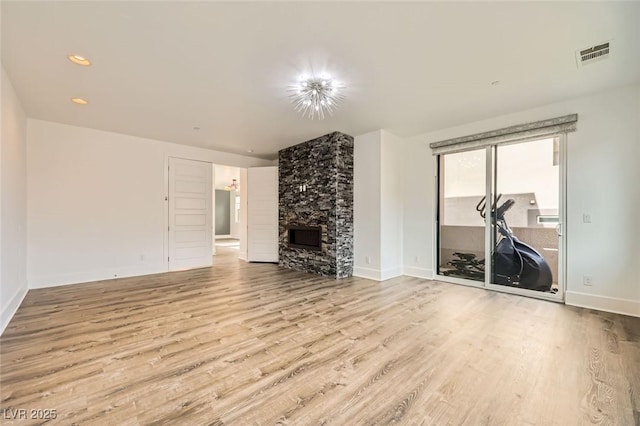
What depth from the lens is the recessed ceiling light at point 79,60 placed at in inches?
100

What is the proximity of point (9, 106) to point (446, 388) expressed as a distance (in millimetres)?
5144

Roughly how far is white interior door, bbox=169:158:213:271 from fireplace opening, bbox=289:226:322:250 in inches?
77.6

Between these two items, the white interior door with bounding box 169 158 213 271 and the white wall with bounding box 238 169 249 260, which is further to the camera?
the white wall with bounding box 238 169 249 260

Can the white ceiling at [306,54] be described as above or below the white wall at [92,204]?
above

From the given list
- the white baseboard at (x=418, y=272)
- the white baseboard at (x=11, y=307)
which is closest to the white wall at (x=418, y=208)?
the white baseboard at (x=418, y=272)

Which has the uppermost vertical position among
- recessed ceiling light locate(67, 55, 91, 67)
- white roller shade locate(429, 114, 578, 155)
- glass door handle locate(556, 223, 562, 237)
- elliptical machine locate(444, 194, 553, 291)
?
recessed ceiling light locate(67, 55, 91, 67)

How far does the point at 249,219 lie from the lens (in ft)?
22.4

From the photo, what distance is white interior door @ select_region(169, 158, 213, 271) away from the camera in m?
5.66

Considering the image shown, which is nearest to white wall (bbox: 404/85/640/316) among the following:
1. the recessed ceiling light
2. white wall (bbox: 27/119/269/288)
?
the recessed ceiling light

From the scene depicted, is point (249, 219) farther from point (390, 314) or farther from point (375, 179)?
point (390, 314)

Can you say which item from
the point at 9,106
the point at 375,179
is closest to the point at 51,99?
the point at 9,106

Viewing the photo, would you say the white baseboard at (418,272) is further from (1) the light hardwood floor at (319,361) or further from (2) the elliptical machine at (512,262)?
(1) the light hardwood floor at (319,361)

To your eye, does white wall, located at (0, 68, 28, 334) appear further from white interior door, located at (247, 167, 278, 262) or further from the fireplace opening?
the fireplace opening

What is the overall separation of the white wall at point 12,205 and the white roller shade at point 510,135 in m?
5.81
